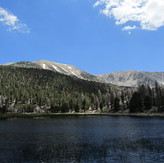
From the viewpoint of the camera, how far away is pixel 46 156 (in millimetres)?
40312

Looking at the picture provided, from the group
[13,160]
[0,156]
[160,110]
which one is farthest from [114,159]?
[160,110]

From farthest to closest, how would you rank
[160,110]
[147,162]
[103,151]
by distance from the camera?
[160,110]
[103,151]
[147,162]

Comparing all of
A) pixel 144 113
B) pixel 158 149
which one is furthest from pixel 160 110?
pixel 158 149

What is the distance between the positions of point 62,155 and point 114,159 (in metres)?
10.6

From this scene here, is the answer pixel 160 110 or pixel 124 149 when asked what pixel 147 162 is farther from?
pixel 160 110

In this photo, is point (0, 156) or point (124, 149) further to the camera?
point (124, 149)

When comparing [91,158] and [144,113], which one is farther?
[144,113]

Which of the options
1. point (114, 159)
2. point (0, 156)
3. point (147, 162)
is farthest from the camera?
point (0, 156)

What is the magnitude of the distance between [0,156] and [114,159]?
21608 mm

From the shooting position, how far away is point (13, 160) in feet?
120

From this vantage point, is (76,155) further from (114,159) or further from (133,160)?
(133,160)

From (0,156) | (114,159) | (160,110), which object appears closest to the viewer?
(114,159)

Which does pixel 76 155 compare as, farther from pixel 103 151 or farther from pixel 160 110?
pixel 160 110

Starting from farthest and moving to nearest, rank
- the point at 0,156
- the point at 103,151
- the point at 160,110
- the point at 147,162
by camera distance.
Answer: the point at 160,110 → the point at 103,151 → the point at 0,156 → the point at 147,162
